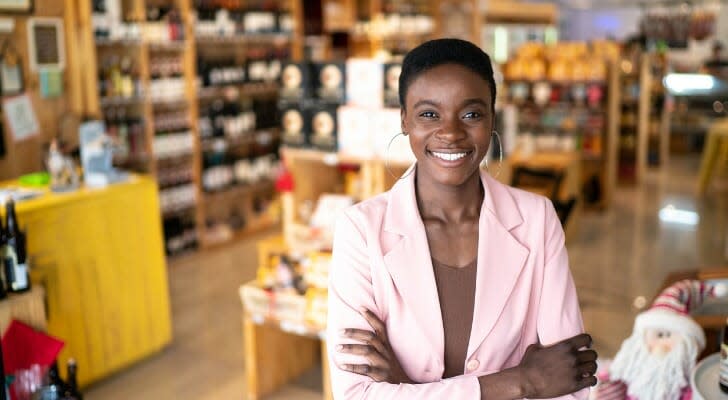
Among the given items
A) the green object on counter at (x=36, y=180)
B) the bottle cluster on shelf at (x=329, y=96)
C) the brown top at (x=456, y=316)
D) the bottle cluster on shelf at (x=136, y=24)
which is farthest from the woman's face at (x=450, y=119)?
the bottle cluster on shelf at (x=136, y=24)

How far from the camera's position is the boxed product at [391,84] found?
379 cm

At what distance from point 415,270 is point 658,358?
1.04 m

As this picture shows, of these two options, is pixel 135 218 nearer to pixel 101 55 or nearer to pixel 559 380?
pixel 101 55

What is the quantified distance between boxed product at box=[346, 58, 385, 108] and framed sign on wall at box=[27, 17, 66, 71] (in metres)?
2.46

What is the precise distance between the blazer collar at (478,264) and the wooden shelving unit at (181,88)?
4.43m

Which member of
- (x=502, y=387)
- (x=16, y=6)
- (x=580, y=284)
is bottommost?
(x=580, y=284)

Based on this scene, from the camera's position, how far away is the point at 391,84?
3.82 meters

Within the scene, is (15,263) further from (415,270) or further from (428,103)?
(428,103)

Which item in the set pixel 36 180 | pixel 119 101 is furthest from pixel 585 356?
pixel 119 101

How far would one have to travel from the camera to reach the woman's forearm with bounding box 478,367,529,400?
4.83 feet

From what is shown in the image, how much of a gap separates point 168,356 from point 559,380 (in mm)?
3489

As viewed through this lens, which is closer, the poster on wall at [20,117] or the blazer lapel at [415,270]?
the blazer lapel at [415,270]

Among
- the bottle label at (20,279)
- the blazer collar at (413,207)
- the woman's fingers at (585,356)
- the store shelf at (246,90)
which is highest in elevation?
the store shelf at (246,90)

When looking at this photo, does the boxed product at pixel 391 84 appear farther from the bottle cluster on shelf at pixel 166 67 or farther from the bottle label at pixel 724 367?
the bottle cluster on shelf at pixel 166 67
